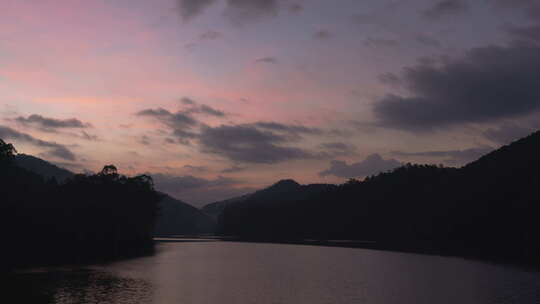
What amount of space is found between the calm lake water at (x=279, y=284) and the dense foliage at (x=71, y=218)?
30.3m

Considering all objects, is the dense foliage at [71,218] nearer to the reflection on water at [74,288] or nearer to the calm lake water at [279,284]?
the reflection on water at [74,288]

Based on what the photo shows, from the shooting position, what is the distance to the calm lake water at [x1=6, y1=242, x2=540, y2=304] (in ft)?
203

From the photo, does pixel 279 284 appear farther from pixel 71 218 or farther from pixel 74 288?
pixel 71 218

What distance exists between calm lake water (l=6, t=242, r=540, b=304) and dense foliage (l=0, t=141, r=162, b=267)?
99.5 feet

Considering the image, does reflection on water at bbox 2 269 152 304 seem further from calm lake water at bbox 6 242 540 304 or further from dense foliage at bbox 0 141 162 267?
dense foliage at bbox 0 141 162 267

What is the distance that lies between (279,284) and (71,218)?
93619 mm

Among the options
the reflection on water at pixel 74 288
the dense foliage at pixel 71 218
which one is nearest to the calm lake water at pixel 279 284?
the reflection on water at pixel 74 288

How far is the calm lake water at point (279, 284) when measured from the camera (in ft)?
203

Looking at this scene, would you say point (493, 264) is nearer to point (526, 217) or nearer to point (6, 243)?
point (526, 217)

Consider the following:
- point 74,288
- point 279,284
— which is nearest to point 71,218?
point 74,288

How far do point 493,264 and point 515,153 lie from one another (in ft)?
365

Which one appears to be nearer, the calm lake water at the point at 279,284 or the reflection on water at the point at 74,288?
the reflection on water at the point at 74,288

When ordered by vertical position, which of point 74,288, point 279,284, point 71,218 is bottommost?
point 279,284

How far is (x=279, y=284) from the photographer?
77312mm
